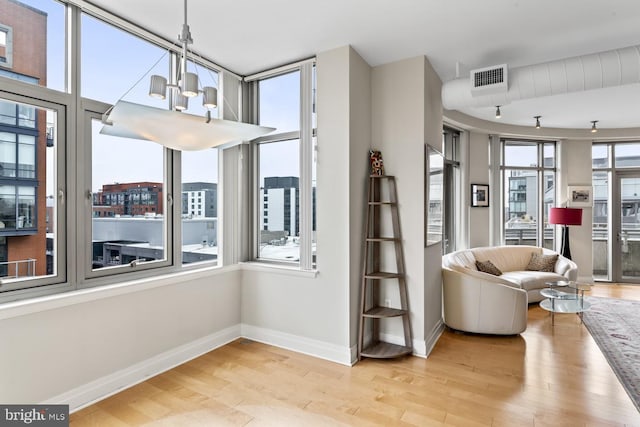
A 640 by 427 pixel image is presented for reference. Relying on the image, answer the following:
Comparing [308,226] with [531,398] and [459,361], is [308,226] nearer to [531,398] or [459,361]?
[459,361]

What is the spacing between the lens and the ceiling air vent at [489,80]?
3240mm

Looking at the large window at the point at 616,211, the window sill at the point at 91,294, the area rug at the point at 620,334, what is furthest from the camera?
the large window at the point at 616,211

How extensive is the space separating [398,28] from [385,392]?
9.53 ft

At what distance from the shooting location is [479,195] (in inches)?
243

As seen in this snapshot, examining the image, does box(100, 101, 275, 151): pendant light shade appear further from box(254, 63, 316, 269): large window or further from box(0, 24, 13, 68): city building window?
box(254, 63, 316, 269): large window

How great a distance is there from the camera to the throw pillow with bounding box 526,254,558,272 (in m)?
5.73

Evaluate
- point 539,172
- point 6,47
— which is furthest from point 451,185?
point 6,47

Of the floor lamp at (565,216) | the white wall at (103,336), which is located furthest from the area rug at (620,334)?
the white wall at (103,336)

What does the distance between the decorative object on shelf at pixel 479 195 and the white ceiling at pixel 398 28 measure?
2.80 metres

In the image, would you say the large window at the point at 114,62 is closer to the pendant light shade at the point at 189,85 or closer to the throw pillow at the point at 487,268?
the pendant light shade at the point at 189,85

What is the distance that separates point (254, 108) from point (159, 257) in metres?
1.90

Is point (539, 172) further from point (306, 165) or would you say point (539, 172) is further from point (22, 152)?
point (22, 152)

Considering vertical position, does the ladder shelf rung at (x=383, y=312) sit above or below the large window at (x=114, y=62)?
below

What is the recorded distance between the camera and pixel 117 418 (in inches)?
93.4
